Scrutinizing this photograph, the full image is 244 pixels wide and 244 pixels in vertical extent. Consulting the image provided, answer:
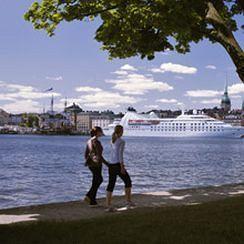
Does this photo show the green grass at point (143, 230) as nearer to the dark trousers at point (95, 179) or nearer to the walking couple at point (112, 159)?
the walking couple at point (112, 159)

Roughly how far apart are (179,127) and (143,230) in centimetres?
14495

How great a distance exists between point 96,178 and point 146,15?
3.84 m

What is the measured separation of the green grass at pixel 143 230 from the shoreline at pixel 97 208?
1.13 m

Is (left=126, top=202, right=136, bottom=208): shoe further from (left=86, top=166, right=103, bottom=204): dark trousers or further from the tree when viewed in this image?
the tree

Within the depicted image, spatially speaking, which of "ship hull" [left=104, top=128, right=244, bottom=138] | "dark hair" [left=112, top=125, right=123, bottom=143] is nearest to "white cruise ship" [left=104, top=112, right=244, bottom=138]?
"ship hull" [left=104, top=128, right=244, bottom=138]

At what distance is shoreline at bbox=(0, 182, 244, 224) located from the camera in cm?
857

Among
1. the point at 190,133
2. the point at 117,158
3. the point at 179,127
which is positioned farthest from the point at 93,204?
the point at 179,127

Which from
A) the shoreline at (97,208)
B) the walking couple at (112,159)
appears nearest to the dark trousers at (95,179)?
the walking couple at (112,159)

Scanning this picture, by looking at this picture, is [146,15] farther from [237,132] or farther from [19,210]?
[237,132]

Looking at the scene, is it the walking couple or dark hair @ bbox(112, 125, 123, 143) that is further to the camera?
the walking couple

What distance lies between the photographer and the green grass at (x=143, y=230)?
593 cm

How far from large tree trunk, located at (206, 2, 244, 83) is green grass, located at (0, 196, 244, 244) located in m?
2.92

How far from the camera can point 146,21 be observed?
33.6 ft

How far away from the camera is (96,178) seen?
1001cm
